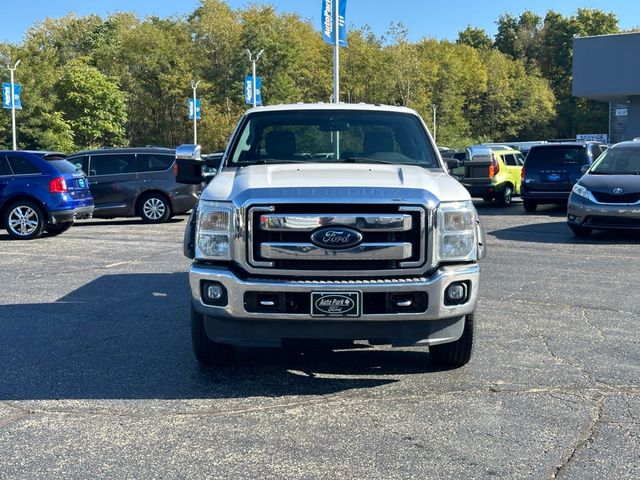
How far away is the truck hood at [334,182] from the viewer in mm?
4965

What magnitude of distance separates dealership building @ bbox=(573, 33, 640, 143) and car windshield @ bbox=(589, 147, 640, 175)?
16904 mm

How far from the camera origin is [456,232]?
5.05 m

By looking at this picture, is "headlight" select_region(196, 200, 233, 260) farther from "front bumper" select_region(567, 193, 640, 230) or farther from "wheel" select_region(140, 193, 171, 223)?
"wheel" select_region(140, 193, 171, 223)

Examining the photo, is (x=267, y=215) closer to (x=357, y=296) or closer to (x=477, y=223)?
(x=357, y=296)

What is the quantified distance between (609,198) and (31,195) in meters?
10.3

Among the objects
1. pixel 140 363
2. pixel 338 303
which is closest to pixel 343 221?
pixel 338 303

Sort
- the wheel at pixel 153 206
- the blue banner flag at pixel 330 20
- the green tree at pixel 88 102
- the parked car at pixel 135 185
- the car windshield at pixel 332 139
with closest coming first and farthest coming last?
1. the car windshield at pixel 332 139
2. the parked car at pixel 135 185
3. the wheel at pixel 153 206
4. the blue banner flag at pixel 330 20
5. the green tree at pixel 88 102

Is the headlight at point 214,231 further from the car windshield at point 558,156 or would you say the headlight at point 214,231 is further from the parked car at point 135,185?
the car windshield at point 558,156

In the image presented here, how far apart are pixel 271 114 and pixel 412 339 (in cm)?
261

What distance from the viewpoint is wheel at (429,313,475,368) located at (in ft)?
17.9

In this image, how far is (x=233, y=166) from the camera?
642 centimetres

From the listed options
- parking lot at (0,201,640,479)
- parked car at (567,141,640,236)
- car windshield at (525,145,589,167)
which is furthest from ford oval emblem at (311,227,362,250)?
car windshield at (525,145,589,167)

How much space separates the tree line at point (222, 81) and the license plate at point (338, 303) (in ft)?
185

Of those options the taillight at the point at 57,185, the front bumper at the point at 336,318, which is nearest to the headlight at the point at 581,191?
the taillight at the point at 57,185
